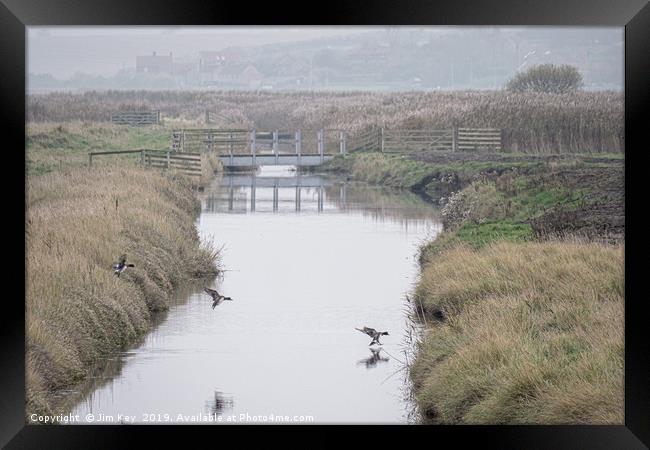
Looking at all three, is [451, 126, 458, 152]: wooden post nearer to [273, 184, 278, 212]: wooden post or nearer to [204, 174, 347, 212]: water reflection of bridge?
[204, 174, 347, 212]: water reflection of bridge

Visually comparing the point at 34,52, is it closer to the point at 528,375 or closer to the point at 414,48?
the point at 414,48

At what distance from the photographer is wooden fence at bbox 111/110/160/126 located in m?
45.1

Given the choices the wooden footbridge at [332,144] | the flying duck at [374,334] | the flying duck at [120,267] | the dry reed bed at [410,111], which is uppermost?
the dry reed bed at [410,111]

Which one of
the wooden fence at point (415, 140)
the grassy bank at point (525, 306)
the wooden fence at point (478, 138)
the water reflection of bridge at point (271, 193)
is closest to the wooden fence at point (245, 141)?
the wooden fence at point (415, 140)

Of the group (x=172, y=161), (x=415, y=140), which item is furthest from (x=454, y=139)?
(x=172, y=161)

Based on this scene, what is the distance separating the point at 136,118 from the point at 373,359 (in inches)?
1369

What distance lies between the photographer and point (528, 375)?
8.59m

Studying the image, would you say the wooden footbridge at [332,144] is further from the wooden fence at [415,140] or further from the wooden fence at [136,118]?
the wooden fence at [136,118]

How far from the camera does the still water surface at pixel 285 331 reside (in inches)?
403

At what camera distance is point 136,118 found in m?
46.0

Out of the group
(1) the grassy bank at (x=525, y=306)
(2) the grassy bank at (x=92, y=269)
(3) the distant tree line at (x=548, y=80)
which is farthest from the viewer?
(3) the distant tree line at (x=548, y=80)

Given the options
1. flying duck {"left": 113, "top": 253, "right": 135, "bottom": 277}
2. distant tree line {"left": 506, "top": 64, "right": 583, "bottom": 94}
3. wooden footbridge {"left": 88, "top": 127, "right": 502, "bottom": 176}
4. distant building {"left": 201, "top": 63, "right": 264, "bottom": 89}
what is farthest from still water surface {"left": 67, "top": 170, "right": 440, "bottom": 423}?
distant building {"left": 201, "top": 63, "right": 264, "bottom": 89}

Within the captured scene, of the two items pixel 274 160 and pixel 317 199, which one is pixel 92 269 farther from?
Answer: pixel 274 160

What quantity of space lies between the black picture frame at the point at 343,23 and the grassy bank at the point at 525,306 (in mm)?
310
